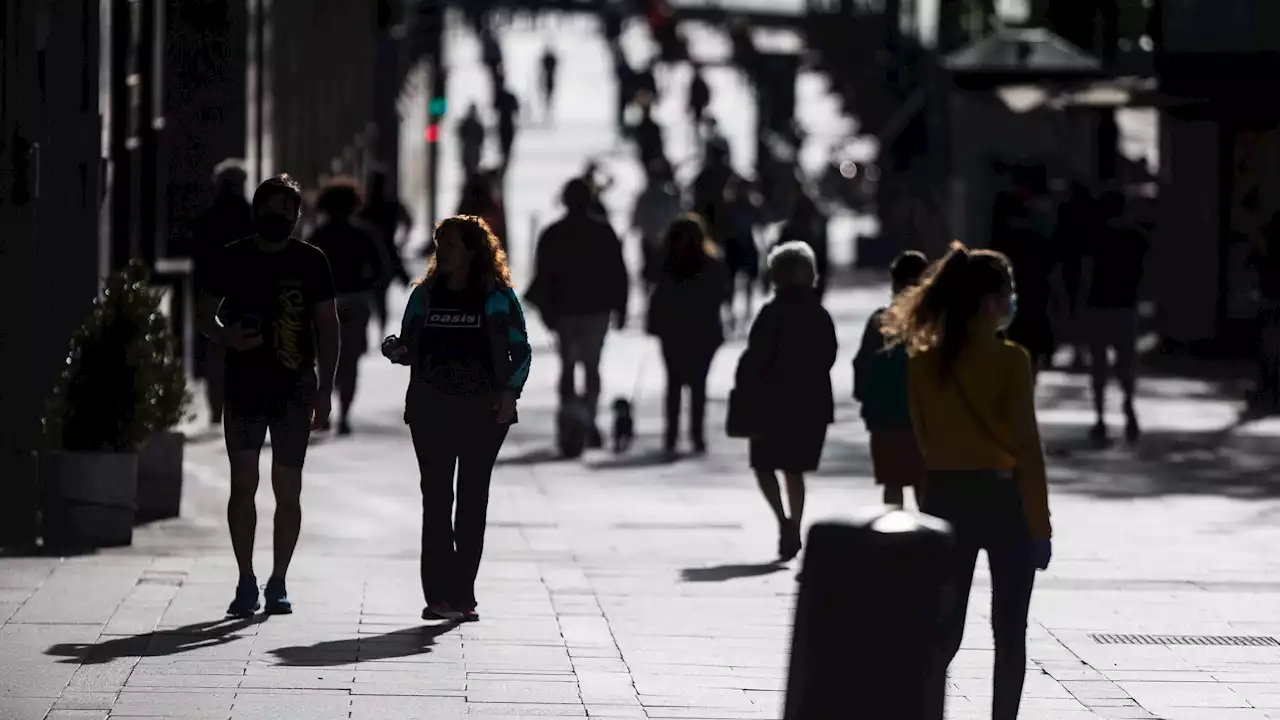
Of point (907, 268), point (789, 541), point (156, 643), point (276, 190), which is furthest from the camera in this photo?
point (789, 541)

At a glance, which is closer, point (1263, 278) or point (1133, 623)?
point (1133, 623)

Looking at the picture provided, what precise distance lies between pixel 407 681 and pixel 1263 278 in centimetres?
1403

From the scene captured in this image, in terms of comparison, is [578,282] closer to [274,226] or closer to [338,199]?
[338,199]

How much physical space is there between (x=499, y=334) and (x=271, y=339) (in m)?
0.82

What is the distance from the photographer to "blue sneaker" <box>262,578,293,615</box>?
10.6m

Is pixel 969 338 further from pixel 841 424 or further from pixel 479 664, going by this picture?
pixel 841 424

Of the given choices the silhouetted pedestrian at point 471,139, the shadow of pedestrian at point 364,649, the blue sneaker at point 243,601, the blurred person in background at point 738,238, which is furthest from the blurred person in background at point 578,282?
the silhouetted pedestrian at point 471,139

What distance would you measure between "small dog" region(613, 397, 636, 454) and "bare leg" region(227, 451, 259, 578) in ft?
25.3

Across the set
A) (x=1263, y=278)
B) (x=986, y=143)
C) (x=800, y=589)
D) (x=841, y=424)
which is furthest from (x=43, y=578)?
(x=986, y=143)

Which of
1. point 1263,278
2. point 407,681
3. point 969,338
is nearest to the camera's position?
point 969,338

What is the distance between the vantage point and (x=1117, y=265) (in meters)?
18.6

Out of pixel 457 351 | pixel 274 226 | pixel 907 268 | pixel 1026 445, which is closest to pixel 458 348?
pixel 457 351

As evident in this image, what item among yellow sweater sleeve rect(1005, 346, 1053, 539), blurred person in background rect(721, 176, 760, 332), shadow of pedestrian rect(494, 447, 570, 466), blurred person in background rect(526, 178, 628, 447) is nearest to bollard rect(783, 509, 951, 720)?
yellow sweater sleeve rect(1005, 346, 1053, 539)

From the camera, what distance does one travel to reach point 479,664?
9609 mm
